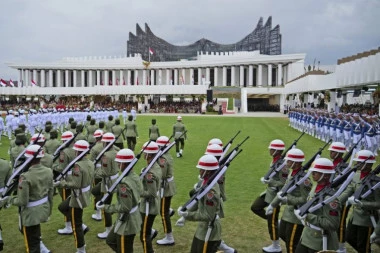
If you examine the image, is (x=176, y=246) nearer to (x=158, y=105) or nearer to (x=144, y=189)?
(x=144, y=189)

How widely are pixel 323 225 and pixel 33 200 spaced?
429cm

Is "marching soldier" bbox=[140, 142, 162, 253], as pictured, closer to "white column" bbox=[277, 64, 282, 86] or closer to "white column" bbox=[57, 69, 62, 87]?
"white column" bbox=[277, 64, 282, 86]

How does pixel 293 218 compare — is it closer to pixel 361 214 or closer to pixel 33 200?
pixel 361 214

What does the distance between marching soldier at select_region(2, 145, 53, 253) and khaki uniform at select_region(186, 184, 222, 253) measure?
2.49m

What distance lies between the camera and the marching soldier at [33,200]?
6156 mm

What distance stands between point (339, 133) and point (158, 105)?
182ft

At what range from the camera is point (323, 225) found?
5.03 m

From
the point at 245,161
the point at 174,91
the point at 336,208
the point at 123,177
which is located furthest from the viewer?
the point at 174,91

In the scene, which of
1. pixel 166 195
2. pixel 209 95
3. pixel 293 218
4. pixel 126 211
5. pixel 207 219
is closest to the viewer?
pixel 207 219

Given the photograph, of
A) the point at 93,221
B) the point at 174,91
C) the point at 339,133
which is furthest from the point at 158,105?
the point at 93,221

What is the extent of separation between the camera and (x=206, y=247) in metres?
5.51

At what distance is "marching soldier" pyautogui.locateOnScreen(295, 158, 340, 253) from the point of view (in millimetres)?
5062

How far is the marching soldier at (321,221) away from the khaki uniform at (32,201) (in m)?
3.88

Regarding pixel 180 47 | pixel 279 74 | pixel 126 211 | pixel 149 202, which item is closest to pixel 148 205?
pixel 149 202
